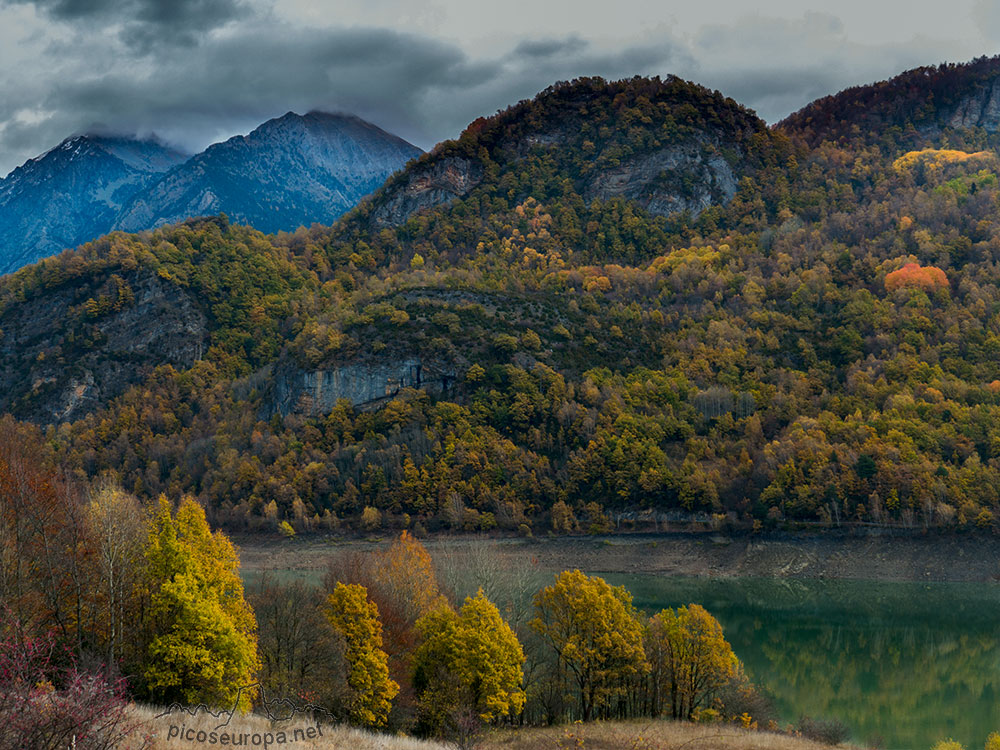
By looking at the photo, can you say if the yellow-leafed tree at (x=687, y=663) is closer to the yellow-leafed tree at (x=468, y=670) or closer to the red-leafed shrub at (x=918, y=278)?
the yellow-leafed tree at (x=468, y=670)

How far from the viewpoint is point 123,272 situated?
17838cm

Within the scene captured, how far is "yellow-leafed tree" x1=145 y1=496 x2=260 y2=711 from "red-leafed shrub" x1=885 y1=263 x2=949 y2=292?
480ft

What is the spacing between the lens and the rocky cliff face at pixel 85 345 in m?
162

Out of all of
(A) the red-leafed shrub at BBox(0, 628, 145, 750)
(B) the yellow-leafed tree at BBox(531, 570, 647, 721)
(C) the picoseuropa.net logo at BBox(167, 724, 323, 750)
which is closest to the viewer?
(A) the red-leafed shrub at BBox(0, 628, 145, 750)

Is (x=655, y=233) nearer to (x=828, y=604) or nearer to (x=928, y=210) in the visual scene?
(x=928, y=210)

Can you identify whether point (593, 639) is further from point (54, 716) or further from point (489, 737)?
point (54, 716)

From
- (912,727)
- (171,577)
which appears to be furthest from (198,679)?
(912,727)

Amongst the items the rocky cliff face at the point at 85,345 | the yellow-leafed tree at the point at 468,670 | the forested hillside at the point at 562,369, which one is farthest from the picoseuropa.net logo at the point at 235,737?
the rocky cliff face at the point at 85,345

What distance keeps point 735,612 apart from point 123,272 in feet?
513

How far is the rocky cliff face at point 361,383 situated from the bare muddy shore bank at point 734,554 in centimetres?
3244

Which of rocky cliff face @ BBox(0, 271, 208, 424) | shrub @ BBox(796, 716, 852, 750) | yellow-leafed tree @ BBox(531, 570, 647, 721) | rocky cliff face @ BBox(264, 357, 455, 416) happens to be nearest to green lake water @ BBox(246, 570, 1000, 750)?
shrub @ BBox(796, 716, 852, 750)

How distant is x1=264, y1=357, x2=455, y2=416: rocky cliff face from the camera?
14050cm

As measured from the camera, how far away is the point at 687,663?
Answer: 125 ft

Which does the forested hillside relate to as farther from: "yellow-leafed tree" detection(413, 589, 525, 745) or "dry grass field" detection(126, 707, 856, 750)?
"yellow-leafed tree" detection(413, 589, 525, 745)
